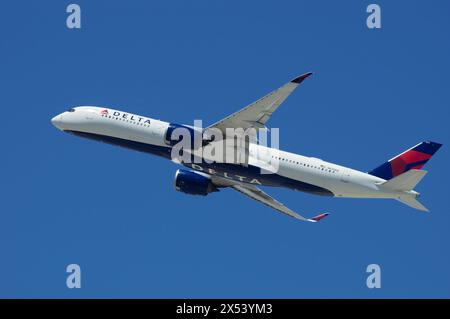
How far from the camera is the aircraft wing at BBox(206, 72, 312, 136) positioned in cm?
5241

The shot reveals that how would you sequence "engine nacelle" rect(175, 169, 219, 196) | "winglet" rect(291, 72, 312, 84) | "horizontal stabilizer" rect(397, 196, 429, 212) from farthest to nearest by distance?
1. "engine nacelle" rect(175, 169, 219, 196)
2. "horizontal stabilizer" rect(397, 196, 429, 212)
3. "winglet" rect(291, 72, 312, 84)

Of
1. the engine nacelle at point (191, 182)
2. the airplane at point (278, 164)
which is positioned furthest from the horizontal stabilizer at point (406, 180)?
the engine nacelle at point (191, 182)

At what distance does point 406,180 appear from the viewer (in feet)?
187

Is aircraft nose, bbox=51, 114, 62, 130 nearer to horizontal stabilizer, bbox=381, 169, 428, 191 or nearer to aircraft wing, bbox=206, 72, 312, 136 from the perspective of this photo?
aircraft wing, bbox=206, 72, 312, 136

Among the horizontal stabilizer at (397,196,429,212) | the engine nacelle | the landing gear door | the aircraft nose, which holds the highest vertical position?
the aircraft nose

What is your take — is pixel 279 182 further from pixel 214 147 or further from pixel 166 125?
pixel 166 125

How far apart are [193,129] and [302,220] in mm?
12789

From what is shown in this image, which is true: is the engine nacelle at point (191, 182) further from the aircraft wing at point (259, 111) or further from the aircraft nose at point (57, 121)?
the aircraft nose at point (57, 121)

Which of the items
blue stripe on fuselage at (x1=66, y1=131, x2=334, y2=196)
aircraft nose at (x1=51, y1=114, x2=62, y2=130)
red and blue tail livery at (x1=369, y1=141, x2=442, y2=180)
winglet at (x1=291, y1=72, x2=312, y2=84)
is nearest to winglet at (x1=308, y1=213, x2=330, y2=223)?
blue stripe on fuselage at (x1=66, y1=131, x2=334, y2=196)

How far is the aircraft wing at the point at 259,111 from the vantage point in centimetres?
5241

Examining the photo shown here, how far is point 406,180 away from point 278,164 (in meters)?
9.59

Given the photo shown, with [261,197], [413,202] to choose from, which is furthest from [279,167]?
[413,202]

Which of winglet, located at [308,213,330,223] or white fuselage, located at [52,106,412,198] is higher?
white fuselage, located at [52,106,412,198]

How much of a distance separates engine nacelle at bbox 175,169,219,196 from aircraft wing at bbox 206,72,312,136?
6.53 m
